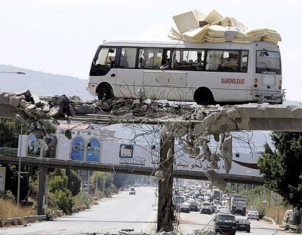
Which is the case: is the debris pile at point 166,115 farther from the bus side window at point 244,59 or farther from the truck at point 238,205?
the truck at point 238,205

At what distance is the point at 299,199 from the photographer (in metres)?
66.3

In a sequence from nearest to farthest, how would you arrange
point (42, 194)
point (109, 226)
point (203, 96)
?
point (203, 96) → point (109, 226) → point (42, 194)

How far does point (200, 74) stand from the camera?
33.4 meters

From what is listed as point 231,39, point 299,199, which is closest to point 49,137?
point 231,39

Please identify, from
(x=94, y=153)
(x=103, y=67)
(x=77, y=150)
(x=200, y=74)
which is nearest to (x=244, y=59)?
(x=200, y=74)

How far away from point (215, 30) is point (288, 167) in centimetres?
3636

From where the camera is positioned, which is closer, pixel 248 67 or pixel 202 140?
pixel 202 140

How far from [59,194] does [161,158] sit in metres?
71.0

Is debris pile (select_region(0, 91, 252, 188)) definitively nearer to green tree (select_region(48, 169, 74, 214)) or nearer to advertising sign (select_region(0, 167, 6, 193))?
advertising sign (select_region(0, 167, 6, 193))

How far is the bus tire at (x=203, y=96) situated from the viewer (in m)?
32.6

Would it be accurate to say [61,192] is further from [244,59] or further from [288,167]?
[244,59]

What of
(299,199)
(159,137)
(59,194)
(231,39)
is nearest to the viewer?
(159,137)

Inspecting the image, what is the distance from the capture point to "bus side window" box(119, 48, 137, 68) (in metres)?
34.8

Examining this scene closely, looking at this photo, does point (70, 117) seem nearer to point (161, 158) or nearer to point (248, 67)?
point (161, 158)
